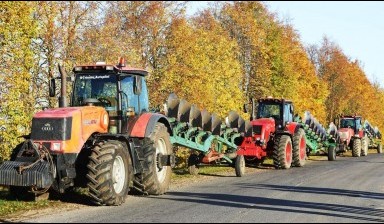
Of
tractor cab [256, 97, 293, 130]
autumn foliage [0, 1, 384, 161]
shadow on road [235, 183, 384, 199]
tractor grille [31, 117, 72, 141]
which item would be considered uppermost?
autumn foliage [0, 1, 384, 161]

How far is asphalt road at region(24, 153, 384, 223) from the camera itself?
28.5ft

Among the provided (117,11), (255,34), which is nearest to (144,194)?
(117,11)

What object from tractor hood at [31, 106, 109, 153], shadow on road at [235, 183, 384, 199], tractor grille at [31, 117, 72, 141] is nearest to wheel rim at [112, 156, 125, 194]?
tractor hood at [31, 106, 109, 153]

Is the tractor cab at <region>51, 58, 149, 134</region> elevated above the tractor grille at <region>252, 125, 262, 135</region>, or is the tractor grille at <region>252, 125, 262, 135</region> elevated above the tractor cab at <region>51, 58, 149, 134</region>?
the tractor cab at <region>51, 58, 149, 134</region>

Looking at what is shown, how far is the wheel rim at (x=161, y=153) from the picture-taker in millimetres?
11889

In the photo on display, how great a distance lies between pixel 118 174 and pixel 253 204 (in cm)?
285

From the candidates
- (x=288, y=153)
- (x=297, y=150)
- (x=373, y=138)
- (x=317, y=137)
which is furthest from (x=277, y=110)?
(x=373, y=138)

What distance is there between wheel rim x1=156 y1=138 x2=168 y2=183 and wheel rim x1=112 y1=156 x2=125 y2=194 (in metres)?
1.61

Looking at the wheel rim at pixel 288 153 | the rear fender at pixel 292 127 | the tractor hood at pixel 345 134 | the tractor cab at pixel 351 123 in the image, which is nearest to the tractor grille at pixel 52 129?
the wheel rim at pixel 288 153

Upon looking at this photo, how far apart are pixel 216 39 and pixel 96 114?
16534mm

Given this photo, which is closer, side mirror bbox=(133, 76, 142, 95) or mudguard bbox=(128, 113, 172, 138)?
side mirror bbox=(133, 76, 142, 95)

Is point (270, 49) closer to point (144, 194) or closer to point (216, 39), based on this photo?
point (216, 39)

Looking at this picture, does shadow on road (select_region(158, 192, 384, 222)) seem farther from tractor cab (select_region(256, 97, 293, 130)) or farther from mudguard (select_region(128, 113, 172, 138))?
tractor cab (select_region(256, 97, 293, 130))

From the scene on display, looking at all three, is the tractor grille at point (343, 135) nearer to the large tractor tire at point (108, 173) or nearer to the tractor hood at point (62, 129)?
the large tractor tire at point (108, 173)
